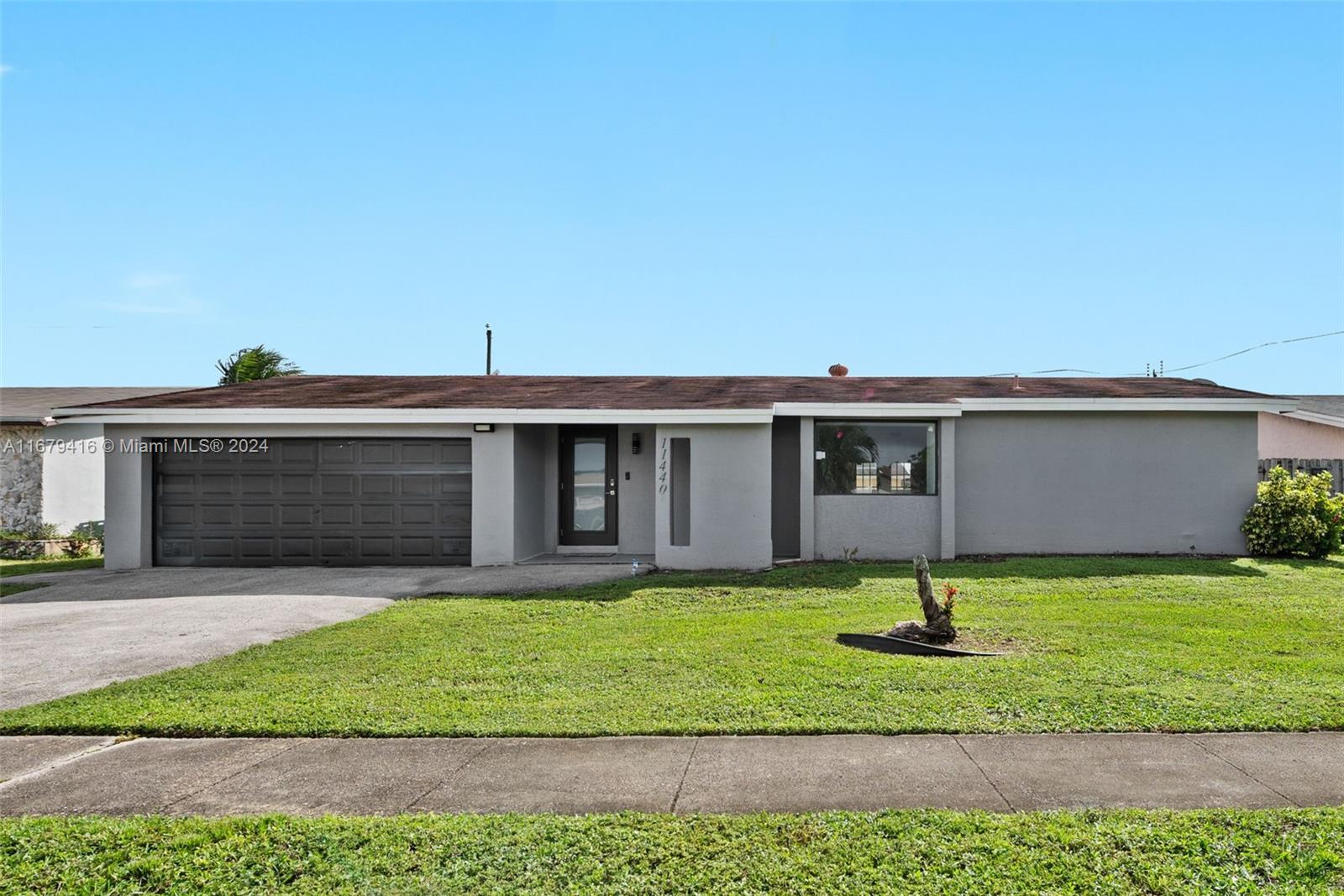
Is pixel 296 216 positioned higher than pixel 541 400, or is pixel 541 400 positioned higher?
pixel 296 216

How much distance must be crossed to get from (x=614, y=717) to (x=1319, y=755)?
401 cm

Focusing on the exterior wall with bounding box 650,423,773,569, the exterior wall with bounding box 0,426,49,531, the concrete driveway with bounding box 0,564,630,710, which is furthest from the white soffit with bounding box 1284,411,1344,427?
the exterior wall with bounding box 0,426,49,531

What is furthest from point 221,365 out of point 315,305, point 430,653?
point 430,653

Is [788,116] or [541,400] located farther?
[788,116]

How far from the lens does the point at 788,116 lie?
16.1 metres

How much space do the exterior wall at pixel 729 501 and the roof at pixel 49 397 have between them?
13181mm

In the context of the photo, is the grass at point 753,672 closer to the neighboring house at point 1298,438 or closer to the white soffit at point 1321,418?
the white soffit at point 1321,418

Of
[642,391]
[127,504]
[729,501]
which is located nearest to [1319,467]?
[729,501]

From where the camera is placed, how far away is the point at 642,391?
53.1 feet

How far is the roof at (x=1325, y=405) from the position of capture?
2077cm

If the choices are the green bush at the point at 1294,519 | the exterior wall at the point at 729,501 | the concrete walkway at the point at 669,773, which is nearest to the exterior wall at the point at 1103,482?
the green bush at the point at 1294,519

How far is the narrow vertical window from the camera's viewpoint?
14039 millimetres

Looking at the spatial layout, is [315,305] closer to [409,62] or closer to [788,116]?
[409,62]

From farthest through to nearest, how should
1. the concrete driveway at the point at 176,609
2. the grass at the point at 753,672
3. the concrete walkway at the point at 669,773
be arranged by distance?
the concrete driveway at the point at 176,609, the grass at the point at 753,672, the concrete walkway at the point at 669,773
